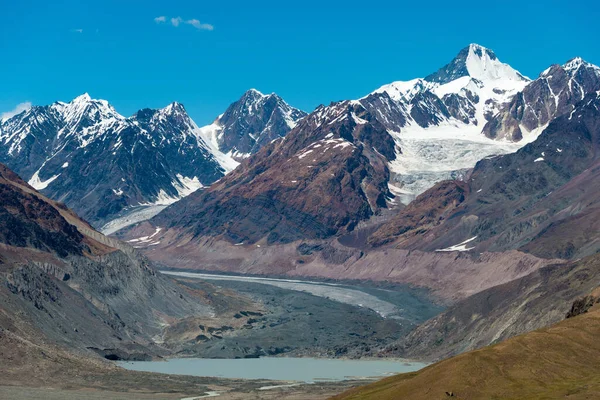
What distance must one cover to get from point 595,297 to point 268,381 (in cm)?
7289

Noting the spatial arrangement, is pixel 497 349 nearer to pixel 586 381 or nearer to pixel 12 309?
pixel 586 381

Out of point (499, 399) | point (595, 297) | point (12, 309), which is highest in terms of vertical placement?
point (12, 309)

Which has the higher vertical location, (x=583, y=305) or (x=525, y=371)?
Result: (x=583, y=305)

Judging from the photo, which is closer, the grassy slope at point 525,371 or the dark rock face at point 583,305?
the grassy slope at point 525,371

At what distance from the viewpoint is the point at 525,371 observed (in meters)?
104

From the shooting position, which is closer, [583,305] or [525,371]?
[525,371]

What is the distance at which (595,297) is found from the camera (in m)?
129

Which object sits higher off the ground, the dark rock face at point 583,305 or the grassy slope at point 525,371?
the dark rock face at point 583,305

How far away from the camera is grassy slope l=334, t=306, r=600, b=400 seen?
99938 mm

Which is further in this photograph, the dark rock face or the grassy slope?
the dark rock face

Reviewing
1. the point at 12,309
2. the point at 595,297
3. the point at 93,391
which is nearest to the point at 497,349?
the point at 595,297

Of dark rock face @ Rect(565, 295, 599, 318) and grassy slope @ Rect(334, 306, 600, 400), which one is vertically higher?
dark rock face @ Rect(565, 295, 599, 318)

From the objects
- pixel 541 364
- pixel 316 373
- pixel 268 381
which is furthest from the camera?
pixel 316 373

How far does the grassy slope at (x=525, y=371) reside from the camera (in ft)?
328
